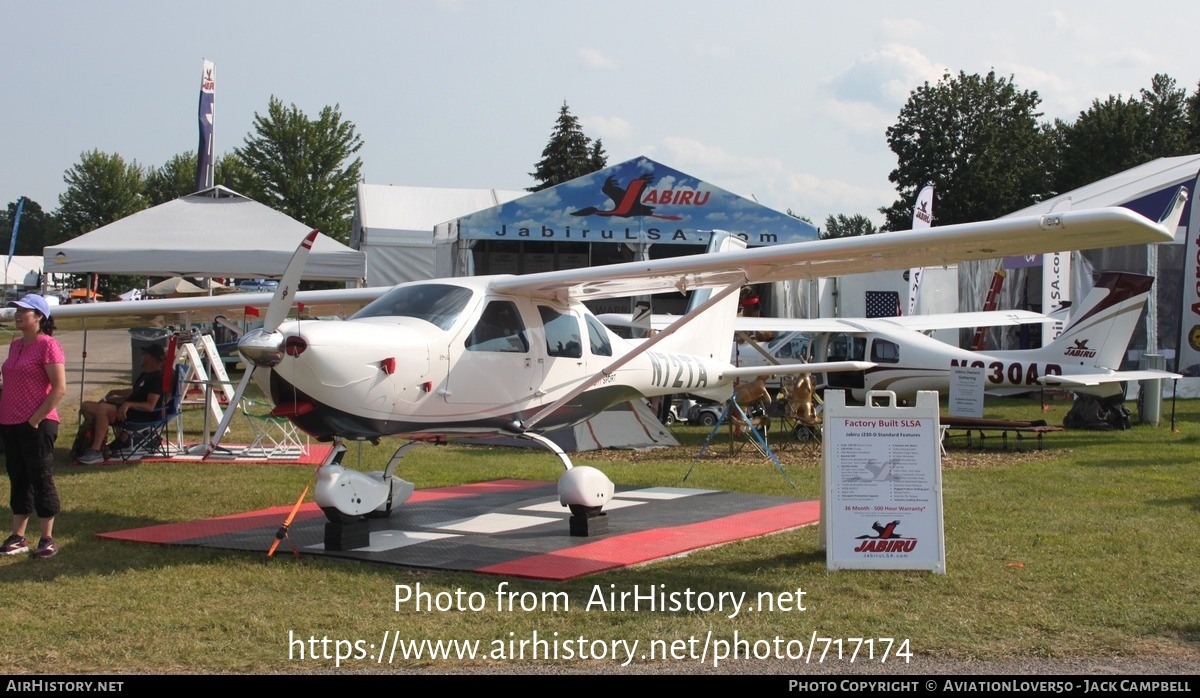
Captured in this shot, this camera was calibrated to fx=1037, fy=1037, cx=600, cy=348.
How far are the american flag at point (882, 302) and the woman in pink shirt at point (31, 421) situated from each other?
73.5 feet

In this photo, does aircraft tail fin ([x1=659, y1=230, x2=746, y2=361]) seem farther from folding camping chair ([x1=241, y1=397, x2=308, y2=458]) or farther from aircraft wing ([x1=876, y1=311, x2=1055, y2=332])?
aircraft wing ([x1=876, y1=311, x2=1055, y2=332])

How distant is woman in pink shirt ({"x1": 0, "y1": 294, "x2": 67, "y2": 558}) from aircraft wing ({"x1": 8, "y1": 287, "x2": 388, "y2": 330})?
4.00 meters

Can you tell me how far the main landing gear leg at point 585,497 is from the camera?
28.5 ft

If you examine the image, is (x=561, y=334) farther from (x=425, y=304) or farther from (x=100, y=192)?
(x=100, y=192)

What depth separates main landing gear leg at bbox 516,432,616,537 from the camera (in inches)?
342

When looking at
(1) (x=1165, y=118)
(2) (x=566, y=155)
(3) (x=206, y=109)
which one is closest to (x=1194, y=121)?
(1) (x=1165, y=118)

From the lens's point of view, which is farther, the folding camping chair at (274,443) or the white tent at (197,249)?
the white tent at (197,249)

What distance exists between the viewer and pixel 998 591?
6754mm

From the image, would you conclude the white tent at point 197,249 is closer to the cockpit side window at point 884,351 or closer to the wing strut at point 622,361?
the wing strut at point 622,361

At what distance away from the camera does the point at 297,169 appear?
64.0 meters

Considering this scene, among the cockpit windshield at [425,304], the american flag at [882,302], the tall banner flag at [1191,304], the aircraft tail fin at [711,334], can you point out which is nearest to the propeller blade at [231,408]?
the cockpit windshield at [425,304]

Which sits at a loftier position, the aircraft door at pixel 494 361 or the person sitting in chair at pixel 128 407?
the aircraft door at pixel 494 361

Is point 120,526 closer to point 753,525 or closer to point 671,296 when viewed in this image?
point 753,525

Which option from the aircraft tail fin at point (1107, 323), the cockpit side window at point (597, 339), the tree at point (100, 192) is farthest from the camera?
the tree at point (100, 192)
